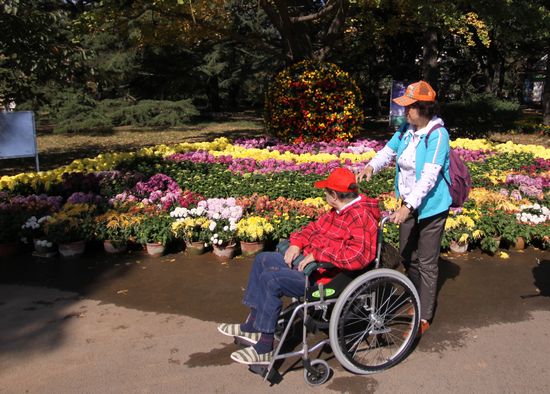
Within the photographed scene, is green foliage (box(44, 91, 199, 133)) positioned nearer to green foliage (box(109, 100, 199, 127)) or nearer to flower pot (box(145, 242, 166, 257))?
green foliage (box(109, 100, 199, 127))

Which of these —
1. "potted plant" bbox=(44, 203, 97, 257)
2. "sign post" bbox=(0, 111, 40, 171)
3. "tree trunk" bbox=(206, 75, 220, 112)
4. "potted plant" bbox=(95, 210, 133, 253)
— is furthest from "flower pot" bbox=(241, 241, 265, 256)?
"tree trunk" bbox=(206, 75, 220, 112)

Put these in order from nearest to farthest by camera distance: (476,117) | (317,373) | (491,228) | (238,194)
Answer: (317,373) < (491,228) < (238,194) < (476,117)

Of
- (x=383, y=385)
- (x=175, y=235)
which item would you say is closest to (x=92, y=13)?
(x=175, y=235)

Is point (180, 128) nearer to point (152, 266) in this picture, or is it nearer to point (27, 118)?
point (27, 118)

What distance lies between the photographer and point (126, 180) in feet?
21.6

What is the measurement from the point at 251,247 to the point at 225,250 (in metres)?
0.27

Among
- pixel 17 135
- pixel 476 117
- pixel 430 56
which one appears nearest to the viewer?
pixel 17 135

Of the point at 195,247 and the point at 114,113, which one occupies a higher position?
the point at 114,113

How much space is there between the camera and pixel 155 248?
5180mm

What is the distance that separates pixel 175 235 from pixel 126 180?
1.81 meters

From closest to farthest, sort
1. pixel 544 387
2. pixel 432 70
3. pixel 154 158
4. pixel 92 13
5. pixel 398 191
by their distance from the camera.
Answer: pixel 544 387
pixel 398 191
pixel 154 158
pixel 92 13
pixel 432 70

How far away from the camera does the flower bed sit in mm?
5164

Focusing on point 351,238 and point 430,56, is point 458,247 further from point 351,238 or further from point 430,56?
point 430,56

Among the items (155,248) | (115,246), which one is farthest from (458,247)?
(115,246)
